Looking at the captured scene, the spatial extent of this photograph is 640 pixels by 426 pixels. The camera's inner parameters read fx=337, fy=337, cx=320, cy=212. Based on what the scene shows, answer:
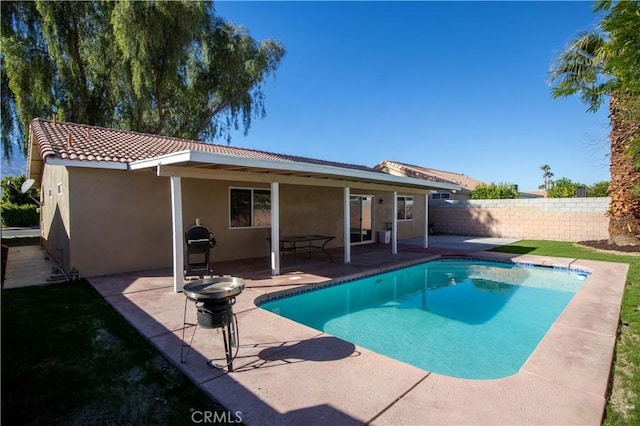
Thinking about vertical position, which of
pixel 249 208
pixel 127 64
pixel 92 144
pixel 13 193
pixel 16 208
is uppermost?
pixel 127 64

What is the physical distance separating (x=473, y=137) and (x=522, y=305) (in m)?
17.6

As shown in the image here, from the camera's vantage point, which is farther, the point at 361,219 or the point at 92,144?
the point at 361,219

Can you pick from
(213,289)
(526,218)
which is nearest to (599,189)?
(526,218)

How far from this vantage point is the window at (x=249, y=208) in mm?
10945

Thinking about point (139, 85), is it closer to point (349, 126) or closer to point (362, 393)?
point (349, 126)

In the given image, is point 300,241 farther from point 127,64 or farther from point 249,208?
point 127,64

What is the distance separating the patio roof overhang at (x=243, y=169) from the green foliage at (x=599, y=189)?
654 inches

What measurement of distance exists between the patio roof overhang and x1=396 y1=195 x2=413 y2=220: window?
7.43 meters

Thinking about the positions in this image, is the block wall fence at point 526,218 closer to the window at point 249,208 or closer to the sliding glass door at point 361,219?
the sliding glass door at point 361,219

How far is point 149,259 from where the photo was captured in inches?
365

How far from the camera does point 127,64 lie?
1694 centimetres

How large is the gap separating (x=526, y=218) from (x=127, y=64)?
22.5 metres

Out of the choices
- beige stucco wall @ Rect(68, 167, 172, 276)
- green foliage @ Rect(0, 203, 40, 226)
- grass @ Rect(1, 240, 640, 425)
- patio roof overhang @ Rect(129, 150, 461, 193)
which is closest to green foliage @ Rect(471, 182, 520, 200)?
patio roof overhang @ Rect(129, 150, 461, 193)

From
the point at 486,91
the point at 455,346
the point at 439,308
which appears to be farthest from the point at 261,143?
the point at 455,346
